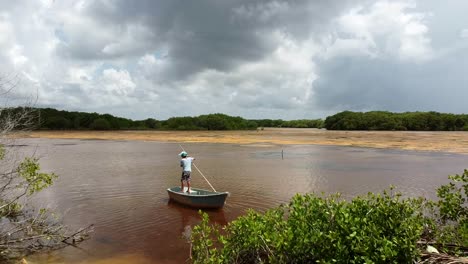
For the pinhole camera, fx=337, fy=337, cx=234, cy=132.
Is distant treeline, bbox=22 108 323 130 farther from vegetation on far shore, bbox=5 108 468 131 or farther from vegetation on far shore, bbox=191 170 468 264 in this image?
vegetation on far shore, bbox=191 170 468 264

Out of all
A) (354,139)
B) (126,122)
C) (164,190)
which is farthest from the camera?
(126,122)

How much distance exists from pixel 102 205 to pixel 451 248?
41.0 ft

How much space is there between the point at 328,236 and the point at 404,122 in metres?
99.1

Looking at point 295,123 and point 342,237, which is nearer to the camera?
point 342,237

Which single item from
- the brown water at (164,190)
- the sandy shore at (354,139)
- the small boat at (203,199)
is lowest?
the brown water at (164,190)

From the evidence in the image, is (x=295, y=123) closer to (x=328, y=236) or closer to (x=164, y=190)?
(x=164, y=190)

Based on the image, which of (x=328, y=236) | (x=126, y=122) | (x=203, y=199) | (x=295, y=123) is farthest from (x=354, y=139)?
(x=295, y=123)

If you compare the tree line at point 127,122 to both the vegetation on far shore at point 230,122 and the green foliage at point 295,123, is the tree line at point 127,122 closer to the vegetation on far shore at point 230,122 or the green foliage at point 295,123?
the vegetation on far shore at point 230,122

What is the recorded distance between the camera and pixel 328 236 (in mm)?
5203

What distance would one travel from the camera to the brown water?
374 inches

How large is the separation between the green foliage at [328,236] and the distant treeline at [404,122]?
9502cm

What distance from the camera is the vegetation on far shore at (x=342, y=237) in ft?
16.5

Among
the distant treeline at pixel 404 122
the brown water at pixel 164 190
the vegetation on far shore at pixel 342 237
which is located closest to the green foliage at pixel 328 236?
the vegetation on far shore at pixel 342 237

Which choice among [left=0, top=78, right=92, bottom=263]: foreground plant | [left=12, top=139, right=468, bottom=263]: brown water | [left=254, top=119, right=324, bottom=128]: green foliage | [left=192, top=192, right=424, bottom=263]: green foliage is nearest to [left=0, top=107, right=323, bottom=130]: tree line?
[left=254, top=119, right=324, bottom=128]: green foliage
